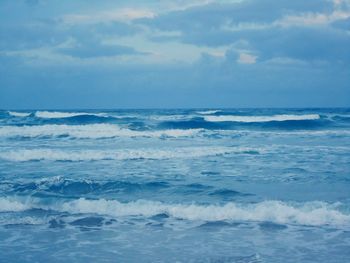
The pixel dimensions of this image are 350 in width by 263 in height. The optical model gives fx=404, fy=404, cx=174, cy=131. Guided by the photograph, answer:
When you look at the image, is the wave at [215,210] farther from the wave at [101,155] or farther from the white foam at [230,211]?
the wave at [101,155]

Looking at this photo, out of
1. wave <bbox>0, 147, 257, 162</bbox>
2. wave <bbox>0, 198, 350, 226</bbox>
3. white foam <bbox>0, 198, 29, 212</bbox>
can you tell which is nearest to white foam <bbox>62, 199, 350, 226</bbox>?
wave <bbox>0, 198, 350, 226</bbox>

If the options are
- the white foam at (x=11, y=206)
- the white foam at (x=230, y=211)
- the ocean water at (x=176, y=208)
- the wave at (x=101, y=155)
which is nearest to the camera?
the ocean water at (x=176, y=208)

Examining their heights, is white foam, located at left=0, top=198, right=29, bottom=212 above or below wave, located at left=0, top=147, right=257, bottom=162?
below

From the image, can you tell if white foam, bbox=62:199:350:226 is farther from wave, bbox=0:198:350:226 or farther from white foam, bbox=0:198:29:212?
white foam, bbox=0:198:29:212

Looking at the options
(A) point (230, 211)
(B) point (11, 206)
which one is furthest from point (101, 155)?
(A) point (230, 211)

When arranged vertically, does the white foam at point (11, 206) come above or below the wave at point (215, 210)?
above

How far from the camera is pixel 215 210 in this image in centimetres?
721

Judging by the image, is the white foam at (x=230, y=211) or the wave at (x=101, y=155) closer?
the white foam at (x=230, y=211)

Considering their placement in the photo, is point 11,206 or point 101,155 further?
point 101,155

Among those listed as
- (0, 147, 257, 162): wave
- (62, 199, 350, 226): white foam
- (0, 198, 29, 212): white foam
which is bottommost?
(62, 199, 350, 226): white foam

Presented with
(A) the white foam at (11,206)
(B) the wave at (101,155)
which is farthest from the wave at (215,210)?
(B) the wave at (101,155)

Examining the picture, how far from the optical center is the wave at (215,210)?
678 cm

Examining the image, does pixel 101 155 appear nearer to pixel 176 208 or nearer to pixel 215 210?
pixel 176 208

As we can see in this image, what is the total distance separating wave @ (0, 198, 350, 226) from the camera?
6.78m
